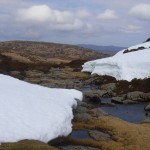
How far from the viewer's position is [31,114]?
2347 cm

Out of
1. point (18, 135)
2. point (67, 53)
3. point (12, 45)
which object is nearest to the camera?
point (18, 135)

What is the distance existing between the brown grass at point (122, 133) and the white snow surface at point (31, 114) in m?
2.56

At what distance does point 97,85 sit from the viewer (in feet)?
188

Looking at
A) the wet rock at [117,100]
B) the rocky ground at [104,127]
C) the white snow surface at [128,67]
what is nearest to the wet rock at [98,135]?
the rocky ground at [104,127]

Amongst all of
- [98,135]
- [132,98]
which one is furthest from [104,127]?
[132,98]

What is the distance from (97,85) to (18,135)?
3829 centimetres

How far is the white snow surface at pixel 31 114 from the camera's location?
20.2 m

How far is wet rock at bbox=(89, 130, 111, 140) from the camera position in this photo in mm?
25422

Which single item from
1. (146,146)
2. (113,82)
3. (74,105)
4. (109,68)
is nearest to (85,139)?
(146,146)

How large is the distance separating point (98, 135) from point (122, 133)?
6.94ft

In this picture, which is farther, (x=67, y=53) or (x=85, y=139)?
(x=67, y=53)

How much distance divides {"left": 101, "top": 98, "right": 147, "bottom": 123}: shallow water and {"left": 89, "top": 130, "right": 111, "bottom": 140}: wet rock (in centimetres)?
747

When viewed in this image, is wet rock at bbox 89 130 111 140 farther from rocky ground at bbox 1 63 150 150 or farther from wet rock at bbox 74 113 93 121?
wet rock at bbox 74 113 93 121

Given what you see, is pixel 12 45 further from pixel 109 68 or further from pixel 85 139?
pixel 85 139
